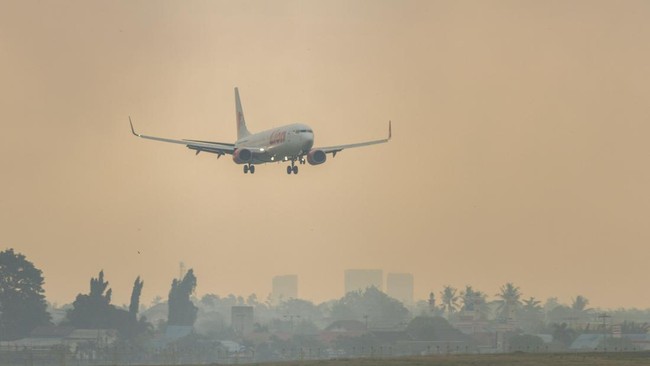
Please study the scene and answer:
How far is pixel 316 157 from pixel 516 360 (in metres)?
47.1

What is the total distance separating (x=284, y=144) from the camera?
181 m

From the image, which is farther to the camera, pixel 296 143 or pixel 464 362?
pixel 296 143

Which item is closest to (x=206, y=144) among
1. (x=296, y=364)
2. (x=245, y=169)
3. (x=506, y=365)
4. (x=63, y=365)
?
(x=245, y=169)

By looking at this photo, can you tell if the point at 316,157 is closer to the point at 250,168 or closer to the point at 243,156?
the point at 243,156

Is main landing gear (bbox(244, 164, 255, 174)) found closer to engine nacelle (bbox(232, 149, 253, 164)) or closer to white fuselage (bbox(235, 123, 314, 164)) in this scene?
white fuselage (bbox(235, 123, 314, 164))

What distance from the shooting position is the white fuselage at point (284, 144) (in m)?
180

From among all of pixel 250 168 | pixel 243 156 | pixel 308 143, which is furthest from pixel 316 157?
pixel 250 168

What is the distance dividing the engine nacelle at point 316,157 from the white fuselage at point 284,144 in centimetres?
134

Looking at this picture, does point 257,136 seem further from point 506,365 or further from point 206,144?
point 506,365

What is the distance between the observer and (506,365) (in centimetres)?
13988

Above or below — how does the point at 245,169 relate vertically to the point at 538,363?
above

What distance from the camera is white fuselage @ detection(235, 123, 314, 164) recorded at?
7087 inches

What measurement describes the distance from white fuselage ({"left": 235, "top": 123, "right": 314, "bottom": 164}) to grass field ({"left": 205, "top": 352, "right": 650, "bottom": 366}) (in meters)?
36.4

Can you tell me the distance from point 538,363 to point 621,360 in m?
9.87
